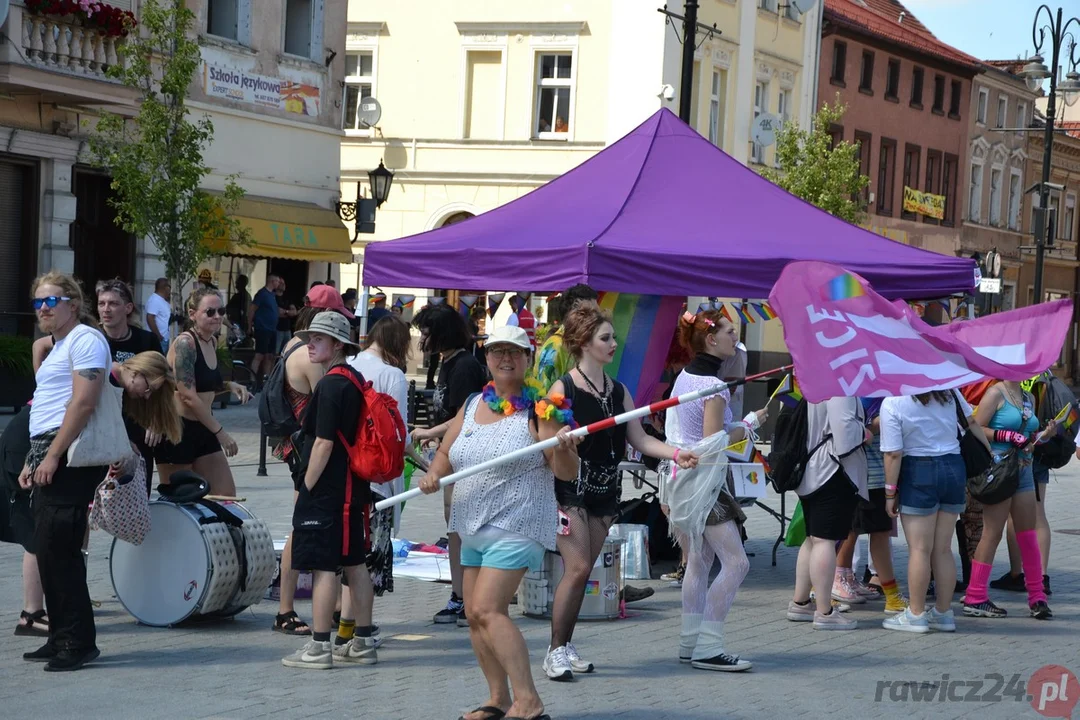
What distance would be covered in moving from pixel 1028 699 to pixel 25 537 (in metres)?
4.83

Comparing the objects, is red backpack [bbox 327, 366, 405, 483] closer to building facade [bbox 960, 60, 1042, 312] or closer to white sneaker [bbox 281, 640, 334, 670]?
white sneaker [bbox 281, 640, 334, 670]

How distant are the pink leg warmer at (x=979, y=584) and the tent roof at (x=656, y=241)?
2.05m

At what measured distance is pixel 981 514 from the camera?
10594 millimetres

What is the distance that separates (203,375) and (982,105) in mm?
50097

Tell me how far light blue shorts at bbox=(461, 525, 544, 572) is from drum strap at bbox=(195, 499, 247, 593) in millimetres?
2211

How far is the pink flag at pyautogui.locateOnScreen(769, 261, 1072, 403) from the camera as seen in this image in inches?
284

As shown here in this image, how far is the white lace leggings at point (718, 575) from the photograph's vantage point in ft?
26.0

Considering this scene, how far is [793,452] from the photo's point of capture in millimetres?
9219

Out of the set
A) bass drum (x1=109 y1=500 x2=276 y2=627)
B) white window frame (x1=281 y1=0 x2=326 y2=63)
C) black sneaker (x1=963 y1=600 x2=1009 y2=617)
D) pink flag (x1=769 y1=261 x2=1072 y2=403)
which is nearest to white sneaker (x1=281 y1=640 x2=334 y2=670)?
bass drum (x1=109 y1=500 x2=276 y2=627)

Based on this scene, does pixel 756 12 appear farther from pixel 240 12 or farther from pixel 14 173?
pixel 14 173

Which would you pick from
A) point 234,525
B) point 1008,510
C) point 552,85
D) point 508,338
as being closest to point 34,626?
point 234,525

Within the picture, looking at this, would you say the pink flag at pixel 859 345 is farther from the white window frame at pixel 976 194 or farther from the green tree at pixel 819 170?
the white window frame at pixel 976 194

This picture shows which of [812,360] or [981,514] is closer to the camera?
[812,360]

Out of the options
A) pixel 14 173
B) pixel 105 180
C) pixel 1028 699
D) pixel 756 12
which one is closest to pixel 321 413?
pixel 1028 699
